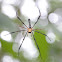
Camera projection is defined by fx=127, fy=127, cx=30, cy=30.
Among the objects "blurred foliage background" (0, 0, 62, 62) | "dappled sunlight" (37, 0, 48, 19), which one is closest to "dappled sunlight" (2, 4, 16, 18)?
A: "blurred foliage background" (0, 0, 62, 62)

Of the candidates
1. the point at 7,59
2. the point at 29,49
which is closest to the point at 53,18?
the point at 29,49

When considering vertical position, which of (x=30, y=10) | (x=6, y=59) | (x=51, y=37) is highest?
(x=30, y=10)

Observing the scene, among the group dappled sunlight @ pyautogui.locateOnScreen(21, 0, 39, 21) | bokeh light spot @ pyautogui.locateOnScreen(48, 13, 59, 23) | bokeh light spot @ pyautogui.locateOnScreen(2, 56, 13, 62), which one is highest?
dappled sunlight @ pyautogui.locateOnScreen(21, 0, 39, 21)

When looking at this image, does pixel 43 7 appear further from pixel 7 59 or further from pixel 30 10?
pixel 7 59

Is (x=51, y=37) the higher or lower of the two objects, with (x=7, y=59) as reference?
higher

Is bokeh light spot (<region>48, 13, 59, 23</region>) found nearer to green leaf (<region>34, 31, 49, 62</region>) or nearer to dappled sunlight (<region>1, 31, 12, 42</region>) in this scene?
green leaf (<region>34, 31, 49, 62</region>)

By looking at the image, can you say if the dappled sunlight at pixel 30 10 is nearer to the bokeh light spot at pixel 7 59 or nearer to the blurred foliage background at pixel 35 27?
the blurred foliage background at pixel 35 27

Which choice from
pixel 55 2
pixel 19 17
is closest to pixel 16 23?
pixel 19 17

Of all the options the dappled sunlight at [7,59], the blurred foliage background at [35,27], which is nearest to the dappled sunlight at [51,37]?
the blurred foliage background at [35,27]

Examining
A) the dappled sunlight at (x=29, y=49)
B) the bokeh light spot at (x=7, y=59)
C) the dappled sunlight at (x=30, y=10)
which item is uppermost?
the dappled sunlight at (x=30, y=10)
